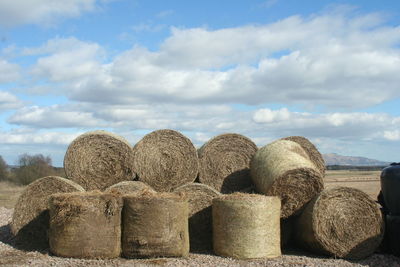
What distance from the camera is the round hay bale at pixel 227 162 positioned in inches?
358

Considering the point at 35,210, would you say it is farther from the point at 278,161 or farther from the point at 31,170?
the point at 31,170

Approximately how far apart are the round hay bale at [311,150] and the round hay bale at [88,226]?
4002 millimetres

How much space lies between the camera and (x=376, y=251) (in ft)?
25.3

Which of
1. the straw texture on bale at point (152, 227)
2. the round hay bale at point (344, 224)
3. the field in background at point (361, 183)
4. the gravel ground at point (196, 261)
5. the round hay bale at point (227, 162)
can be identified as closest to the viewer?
the gravel ground at point (196, 261)

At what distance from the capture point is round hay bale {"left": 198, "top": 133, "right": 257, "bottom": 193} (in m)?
9.10

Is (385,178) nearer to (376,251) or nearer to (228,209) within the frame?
(376,251)

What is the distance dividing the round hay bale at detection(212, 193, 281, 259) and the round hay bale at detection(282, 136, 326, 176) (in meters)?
2.47

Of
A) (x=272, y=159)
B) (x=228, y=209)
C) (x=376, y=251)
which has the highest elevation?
(x=272, y=159)

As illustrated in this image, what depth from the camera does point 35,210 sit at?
802cm

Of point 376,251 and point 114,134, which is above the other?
point 114,134

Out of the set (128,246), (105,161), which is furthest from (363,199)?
(105,161)

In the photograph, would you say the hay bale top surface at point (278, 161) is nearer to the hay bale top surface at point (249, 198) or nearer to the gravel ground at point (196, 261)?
the hay bale top surface at point (249, 198)

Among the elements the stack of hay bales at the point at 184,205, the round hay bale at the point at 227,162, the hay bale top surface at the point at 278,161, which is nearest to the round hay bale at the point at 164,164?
the stack of hay bales at the point at 184,205

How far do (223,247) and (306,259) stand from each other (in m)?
1.23
